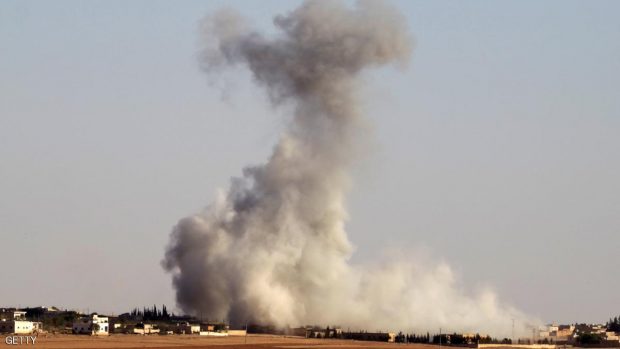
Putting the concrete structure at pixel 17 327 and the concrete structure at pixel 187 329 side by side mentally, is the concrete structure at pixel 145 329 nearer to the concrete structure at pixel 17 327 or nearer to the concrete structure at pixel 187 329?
the concrete structure at pixel 187 329

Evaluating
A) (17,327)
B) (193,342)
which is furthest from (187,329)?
(17,327)

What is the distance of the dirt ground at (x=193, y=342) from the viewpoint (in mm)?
141625

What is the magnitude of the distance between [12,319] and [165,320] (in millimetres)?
31276

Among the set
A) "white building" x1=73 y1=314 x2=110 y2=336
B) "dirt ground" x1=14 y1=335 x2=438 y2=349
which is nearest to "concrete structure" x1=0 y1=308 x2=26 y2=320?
"white building" x1=73 y1=314 x2=110 y2=336

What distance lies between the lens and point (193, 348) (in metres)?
144

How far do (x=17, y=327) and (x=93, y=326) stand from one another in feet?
41.7

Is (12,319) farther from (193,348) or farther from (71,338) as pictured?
(193,348)

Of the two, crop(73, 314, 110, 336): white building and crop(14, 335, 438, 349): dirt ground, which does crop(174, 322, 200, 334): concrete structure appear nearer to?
crop(14, 335, 438, 349): dirt ground

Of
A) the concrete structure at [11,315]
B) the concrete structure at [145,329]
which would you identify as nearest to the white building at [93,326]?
the concrete structure at [145,329]

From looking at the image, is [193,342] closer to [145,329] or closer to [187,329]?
[145,329]

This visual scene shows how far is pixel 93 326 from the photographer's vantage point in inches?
6801

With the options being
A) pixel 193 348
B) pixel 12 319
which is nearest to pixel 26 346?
pixel 193 348

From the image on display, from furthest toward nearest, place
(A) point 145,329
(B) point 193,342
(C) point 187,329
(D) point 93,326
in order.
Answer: (C) point 187,329 < (A) point 145,329 < (D) point 93,326 < (B) point 193,342

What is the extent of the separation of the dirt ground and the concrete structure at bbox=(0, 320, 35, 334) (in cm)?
599
